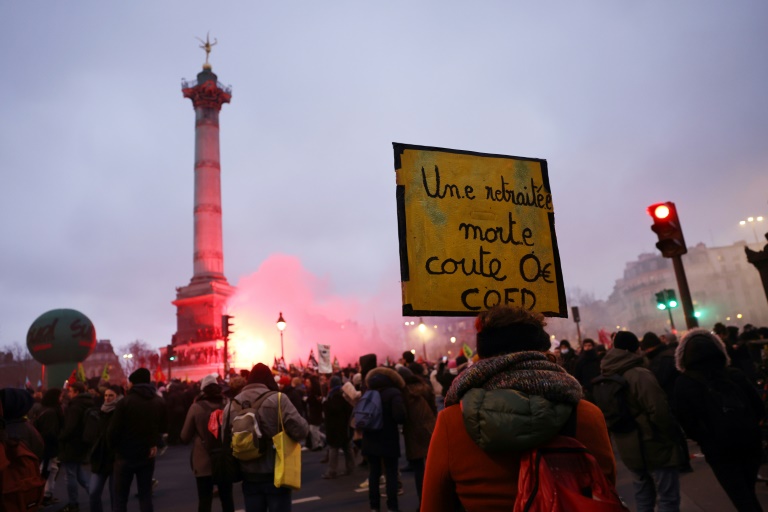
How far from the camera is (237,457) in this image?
4.99m

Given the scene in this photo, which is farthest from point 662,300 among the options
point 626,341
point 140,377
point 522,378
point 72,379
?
point 72,379

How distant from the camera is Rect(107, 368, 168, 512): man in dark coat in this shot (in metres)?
6.23

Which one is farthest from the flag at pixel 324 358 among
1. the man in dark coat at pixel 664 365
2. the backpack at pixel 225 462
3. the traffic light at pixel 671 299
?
the backpack at pixel 225 462

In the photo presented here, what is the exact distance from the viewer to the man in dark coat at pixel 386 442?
6469 mm

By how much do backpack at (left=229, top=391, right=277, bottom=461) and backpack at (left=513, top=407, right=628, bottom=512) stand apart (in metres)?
3.75

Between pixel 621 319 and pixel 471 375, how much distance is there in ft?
388

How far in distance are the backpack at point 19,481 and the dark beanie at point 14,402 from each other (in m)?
0.74

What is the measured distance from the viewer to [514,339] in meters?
2.10

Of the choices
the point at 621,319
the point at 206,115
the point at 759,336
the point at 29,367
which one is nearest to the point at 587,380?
the point at 759,336

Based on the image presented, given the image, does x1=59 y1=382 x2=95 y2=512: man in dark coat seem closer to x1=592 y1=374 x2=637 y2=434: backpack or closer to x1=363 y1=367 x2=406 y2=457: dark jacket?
x1=363 y1=367 x2=406 y2=457: dark jacket

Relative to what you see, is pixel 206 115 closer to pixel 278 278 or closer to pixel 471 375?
pixel 278 278

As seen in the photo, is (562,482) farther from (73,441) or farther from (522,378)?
(73,441)

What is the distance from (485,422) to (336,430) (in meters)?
8.64

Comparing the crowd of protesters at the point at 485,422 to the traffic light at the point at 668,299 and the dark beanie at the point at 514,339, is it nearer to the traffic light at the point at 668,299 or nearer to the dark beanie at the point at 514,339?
the dark beanie at the point at 514,339
